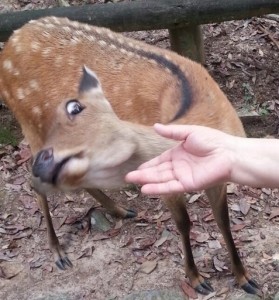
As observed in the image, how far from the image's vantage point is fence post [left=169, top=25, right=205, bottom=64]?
5.27m

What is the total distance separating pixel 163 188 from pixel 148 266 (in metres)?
1.87

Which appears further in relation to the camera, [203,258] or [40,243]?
[40,243]

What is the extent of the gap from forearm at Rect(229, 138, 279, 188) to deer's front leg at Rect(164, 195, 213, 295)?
1.10 m

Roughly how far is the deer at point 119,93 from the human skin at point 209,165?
0.22 metres

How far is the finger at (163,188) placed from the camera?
8.57 ft

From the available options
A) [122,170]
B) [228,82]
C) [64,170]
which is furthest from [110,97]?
[228,82]

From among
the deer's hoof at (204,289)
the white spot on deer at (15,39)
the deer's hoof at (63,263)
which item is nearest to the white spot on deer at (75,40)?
the white spot on deer at (15,39)

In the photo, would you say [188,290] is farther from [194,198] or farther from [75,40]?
[75,40]

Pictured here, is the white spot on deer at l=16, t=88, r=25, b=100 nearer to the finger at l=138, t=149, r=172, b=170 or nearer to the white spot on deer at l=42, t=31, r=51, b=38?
the white spot on deer at l=42, t=31, r=51, b=38

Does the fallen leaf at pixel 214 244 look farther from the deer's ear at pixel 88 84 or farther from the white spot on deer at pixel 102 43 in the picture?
the deer's ear at pixel 88 84

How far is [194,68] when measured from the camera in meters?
3.91

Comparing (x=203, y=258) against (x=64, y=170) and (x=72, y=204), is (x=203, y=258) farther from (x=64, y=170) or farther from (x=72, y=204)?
(x=64, y=170)

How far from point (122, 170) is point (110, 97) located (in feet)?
3.84

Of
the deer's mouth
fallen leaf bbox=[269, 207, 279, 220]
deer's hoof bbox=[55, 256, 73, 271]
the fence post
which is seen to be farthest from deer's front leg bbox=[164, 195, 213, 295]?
the fence post
